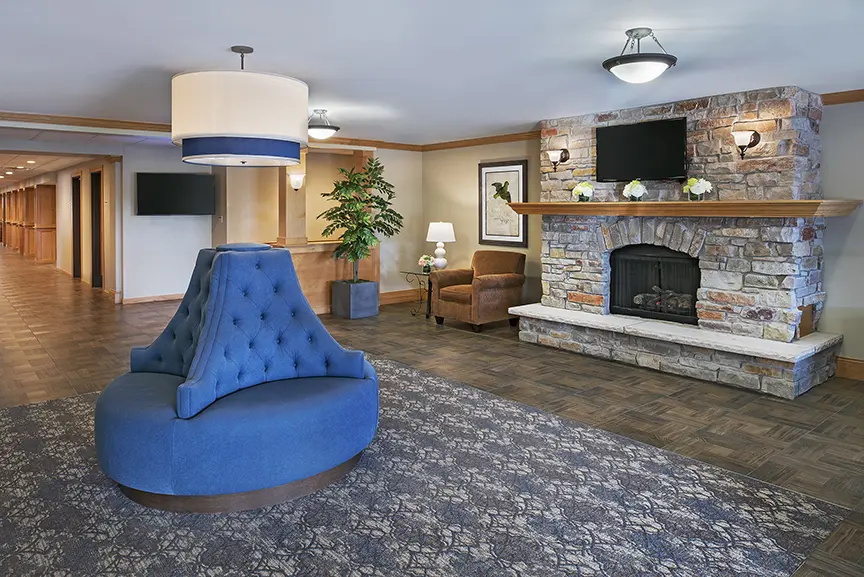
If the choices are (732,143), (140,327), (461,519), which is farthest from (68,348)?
(732,143)

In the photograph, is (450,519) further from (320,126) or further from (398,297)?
(398,297)

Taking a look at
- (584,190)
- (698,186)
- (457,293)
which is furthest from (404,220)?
(698,186)

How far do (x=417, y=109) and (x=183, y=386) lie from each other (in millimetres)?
4144

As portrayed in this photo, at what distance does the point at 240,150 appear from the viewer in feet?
9.43

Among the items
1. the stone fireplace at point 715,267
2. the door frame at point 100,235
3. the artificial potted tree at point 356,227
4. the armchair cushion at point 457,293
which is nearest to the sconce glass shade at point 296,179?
the artificial potted tree at point 356,227

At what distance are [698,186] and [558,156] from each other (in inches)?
65.8

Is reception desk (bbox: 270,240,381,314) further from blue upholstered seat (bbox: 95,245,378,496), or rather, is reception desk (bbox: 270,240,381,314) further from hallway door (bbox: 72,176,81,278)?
hallway door (bbox: 72,176,81,278)

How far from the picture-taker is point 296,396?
124 inches

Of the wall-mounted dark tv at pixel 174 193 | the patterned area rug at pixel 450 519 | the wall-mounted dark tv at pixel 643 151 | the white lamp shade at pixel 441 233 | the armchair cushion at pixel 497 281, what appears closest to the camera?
the patterned area rug at pixel 450 519

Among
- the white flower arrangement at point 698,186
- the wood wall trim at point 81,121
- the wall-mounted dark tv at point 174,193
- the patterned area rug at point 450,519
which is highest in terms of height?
the wood wall trim at point 81,121

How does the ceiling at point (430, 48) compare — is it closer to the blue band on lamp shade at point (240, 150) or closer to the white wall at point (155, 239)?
the blue band on lamp shade at point (240, 150)

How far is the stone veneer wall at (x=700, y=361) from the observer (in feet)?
16.0

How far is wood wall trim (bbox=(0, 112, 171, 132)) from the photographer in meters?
6.52

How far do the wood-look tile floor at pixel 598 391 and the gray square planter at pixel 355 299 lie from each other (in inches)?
8.9
